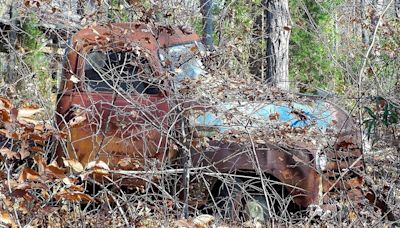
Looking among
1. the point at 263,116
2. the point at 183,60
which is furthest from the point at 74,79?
the point at 263,116

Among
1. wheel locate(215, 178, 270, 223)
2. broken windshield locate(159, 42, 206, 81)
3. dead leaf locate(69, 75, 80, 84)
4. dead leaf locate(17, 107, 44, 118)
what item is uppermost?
dead leaf locate(17, 107, 44, 118)

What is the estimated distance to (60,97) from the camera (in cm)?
676

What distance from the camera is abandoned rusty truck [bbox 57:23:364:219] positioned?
5680 mm

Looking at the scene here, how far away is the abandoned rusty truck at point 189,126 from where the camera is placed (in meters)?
5.68

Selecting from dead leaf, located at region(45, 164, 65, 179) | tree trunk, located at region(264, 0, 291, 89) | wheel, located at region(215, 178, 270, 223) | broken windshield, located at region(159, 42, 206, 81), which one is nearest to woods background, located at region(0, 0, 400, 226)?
tree trunk, located at region(264, 0, 291, 89)

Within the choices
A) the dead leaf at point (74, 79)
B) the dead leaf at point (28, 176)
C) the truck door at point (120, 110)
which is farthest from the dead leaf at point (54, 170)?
the dead leaf at point (74, 79)

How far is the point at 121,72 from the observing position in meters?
6.02

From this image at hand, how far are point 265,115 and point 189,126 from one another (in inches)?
36.7

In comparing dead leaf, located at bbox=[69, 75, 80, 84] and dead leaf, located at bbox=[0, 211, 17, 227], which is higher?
dead leaf, located at bbox=[69, 75, 80, 84]

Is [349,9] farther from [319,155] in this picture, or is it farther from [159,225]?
[159,225]

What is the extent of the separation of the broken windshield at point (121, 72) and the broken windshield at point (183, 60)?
21 cm

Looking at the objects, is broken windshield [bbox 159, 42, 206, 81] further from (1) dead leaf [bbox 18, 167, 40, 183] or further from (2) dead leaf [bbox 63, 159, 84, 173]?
(1) dead leaf [bbox 18, 167, 40, 183]

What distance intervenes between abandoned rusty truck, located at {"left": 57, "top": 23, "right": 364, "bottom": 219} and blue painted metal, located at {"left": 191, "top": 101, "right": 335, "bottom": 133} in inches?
0.4

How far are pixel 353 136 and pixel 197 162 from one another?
1.32m
